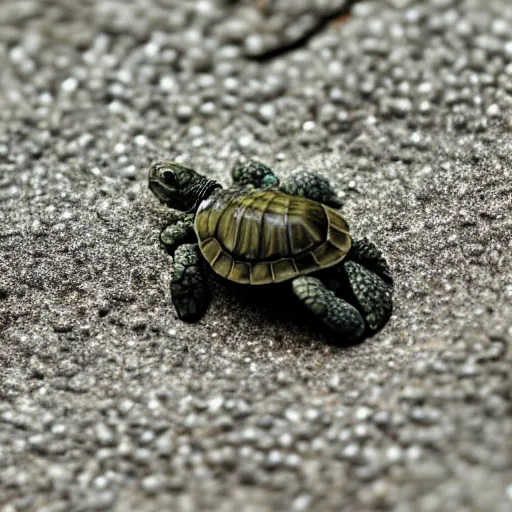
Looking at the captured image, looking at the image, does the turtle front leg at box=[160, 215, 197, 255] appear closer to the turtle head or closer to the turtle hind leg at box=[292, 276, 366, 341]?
the turtle head

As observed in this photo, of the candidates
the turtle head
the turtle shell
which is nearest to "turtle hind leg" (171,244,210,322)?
the turtle shell

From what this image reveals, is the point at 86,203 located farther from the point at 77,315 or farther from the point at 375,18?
the point at 375,18

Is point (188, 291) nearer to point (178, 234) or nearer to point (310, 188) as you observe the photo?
point (178, 234)

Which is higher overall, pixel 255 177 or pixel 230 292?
pixel 255 177

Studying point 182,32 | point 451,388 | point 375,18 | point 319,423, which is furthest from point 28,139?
point 451,388

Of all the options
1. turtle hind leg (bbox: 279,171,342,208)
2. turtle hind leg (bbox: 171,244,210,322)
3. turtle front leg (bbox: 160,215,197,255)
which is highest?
turtle hind leg (bbox: 279,171,342,208)

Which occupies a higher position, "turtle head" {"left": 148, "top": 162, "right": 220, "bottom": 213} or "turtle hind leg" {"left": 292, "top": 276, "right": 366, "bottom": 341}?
"turtle head" {"left": 148, "top": 162, "right": 220, "bottom": 213}

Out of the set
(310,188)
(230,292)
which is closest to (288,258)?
(230,292)
